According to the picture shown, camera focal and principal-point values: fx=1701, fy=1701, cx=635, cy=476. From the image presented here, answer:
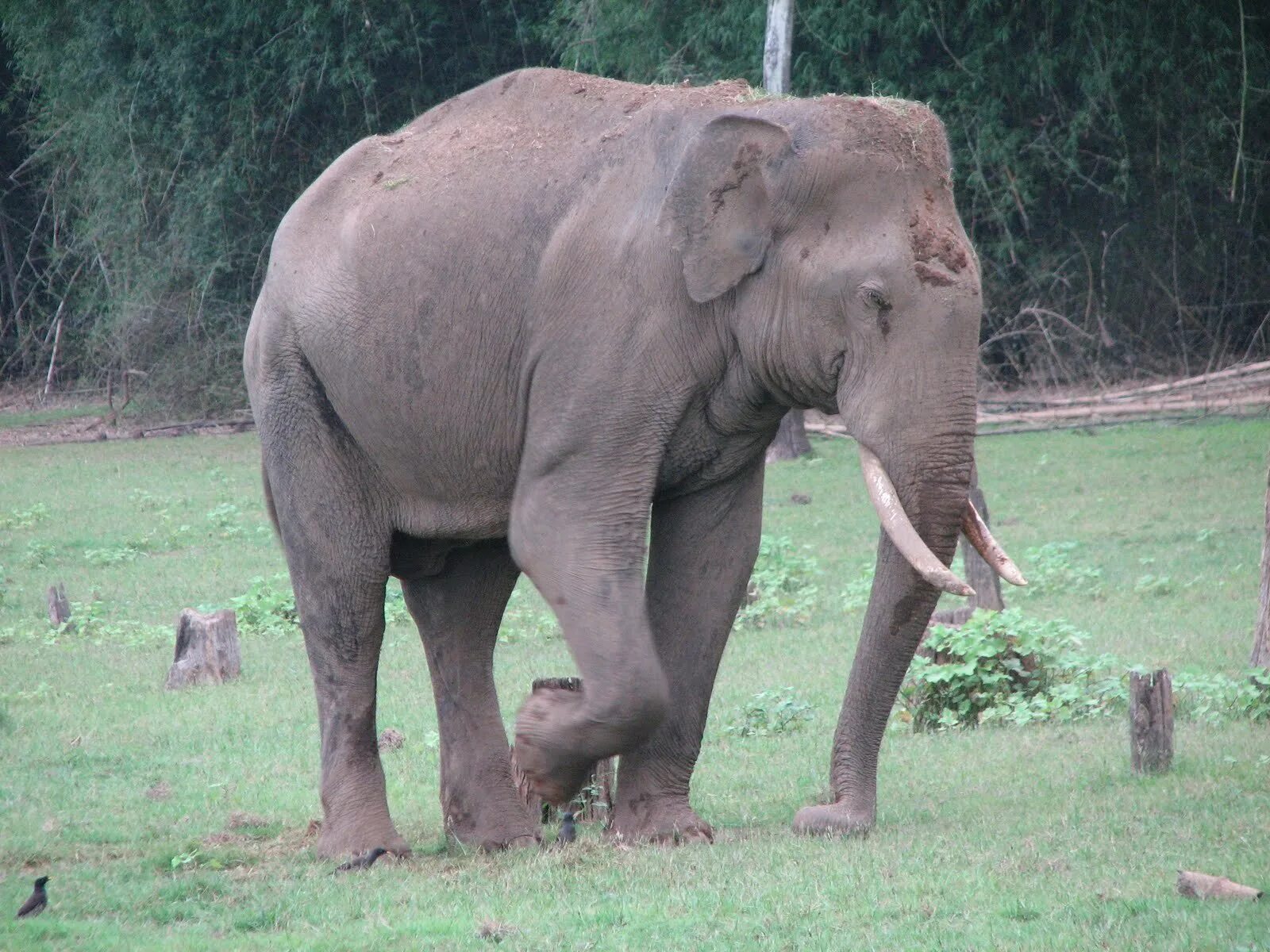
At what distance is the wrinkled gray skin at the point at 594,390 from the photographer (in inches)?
224

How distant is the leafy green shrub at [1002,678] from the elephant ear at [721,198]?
341cm

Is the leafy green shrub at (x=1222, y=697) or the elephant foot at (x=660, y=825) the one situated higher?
the elephant foot at (x=660, y=825)

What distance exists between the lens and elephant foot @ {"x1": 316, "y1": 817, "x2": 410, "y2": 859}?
6.55m

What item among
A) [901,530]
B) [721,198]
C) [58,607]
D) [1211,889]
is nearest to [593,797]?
[901,530]

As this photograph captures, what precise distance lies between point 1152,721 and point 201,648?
6.28 meters

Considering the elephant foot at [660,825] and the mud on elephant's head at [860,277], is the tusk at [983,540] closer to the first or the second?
the mud on elephant's head at [860,277]

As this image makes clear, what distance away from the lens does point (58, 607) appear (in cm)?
1270

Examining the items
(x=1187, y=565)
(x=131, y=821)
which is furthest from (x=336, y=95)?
(x=131, y=821)

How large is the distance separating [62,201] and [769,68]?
641 inches

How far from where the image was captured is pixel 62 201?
1190 inches

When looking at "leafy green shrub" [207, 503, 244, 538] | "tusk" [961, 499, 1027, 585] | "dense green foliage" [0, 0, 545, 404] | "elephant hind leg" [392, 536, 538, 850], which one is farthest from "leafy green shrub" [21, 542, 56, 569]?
"tusk" [961, 499, 1027, 585]

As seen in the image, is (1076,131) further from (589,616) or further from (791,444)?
(589,616)

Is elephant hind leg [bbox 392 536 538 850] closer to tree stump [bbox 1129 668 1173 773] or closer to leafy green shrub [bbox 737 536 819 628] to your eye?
tree stump [bbox 1129 668 1173 773]

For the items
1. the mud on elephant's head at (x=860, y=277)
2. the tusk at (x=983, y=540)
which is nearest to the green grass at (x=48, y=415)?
the mud on elephant's head at (x=860, y=277)
